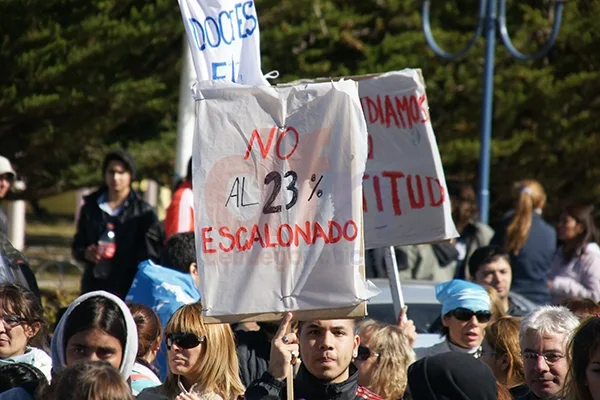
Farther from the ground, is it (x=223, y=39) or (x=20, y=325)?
(x=223, y=39)

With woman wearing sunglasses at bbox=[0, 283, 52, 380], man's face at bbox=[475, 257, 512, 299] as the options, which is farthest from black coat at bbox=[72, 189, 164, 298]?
woman wearing sunglasses at bbox=[0, 283, 52, 380]

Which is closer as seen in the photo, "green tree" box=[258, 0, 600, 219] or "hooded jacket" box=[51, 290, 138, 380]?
"hooded jacket" box=[51, 290, 138, 380]

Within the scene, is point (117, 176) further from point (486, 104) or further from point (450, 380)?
point (486, 104)

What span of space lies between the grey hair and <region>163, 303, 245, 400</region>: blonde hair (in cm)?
130

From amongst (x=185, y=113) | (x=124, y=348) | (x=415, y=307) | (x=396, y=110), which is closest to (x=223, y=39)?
(x=396, y=110)

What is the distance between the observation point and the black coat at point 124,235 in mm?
8891

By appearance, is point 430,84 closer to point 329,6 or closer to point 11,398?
point 329,6

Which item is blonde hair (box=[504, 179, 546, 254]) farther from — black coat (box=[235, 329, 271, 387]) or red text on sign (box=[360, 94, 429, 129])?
black coat (box=[235, 329, 271, 387])

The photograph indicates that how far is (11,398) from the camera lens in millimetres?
4387

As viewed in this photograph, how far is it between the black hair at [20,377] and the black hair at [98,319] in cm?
19

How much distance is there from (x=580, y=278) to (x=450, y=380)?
204 inches

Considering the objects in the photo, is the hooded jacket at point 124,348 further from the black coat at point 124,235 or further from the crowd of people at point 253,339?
the black coat at point 124,235

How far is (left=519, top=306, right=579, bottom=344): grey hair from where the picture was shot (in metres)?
5.42

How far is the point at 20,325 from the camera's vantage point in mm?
5430
